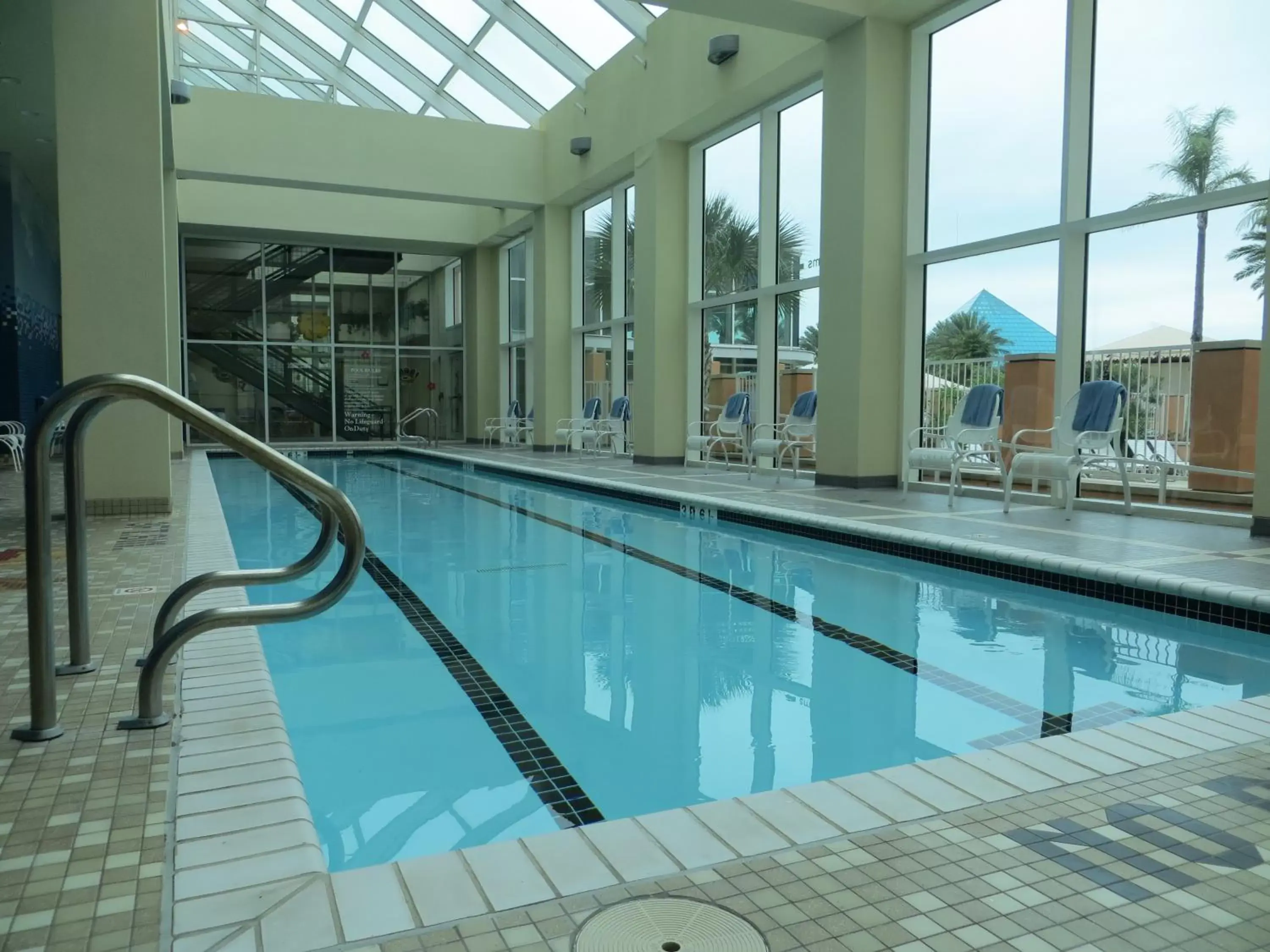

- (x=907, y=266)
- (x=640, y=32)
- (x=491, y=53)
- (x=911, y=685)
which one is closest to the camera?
(x=911, y=685)

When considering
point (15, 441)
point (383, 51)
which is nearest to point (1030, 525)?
point (15, 441)

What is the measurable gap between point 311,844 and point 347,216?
15.7 metres

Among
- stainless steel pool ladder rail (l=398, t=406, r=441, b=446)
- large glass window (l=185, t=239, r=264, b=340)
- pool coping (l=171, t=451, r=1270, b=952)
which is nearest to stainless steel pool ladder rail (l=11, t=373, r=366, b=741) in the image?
pool coping (l=171, t=451, r=1270, b=952)

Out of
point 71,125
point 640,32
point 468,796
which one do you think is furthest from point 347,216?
point 468,796

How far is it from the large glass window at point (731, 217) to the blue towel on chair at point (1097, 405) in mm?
4586

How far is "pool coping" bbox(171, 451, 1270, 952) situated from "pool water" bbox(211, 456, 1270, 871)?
1.09 feet

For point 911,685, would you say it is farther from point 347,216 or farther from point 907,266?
point 347,216

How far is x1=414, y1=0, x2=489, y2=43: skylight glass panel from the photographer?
434 inches

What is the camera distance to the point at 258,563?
17.6ft

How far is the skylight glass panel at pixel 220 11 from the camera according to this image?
12203mm

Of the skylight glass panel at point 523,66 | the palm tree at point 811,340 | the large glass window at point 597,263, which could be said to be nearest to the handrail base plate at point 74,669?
the palm tree at point 811,340

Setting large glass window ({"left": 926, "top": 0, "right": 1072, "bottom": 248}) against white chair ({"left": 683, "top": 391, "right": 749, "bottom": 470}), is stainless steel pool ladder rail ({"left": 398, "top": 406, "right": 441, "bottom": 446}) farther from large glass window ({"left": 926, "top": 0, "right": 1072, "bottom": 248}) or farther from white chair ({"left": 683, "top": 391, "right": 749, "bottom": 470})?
large glass window ({"left": 926, "top": 0, "right": 1072, "bottom": 248})

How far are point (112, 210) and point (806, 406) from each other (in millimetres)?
5828

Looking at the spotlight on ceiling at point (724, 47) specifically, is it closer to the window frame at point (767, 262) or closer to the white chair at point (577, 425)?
the window frame at point (767, 262)
